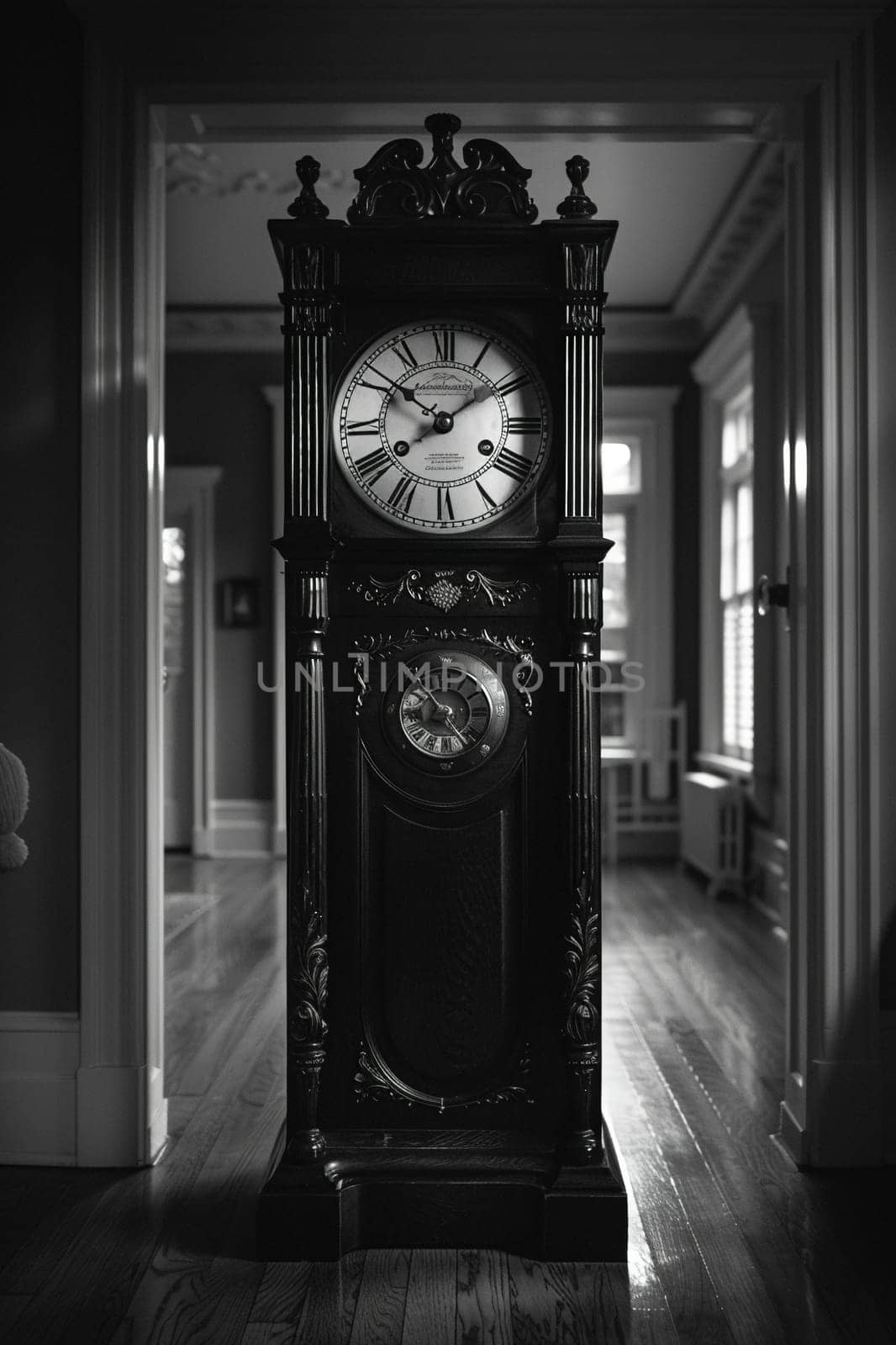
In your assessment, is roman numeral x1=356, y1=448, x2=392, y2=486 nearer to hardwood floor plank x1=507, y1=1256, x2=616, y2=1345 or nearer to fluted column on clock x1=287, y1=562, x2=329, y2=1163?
fluted column on clock x1=287, y1=562, x2=329, y2=1163

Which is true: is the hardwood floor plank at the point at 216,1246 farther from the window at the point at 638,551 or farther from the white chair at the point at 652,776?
the window at the point at 638,551

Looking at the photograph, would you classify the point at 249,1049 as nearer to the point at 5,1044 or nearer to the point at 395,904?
the point at 5,1044

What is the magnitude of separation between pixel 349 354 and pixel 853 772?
136cm

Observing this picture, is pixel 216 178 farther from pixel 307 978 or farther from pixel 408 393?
pixel 307 978

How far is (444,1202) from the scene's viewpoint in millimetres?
2018

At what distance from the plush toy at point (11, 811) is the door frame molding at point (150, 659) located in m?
0.14

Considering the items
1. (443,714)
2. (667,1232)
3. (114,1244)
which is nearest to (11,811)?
(114,1244)

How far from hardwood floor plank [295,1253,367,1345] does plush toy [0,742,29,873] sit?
105cm

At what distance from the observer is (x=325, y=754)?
6.72 ft

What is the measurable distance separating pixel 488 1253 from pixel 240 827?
197 inches

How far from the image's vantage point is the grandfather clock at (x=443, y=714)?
201cm

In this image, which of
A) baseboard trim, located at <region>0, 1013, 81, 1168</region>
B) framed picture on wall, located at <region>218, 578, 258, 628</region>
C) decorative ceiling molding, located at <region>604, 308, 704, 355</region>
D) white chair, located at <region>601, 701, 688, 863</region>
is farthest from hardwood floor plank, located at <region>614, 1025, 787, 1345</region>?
decorative ceiling molding, located at <region>604, 308, 704, 355</region>

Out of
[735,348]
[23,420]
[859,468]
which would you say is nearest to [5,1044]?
[23,420]

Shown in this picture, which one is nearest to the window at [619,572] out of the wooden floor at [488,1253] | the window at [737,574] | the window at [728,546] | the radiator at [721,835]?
the window at [728,546]
